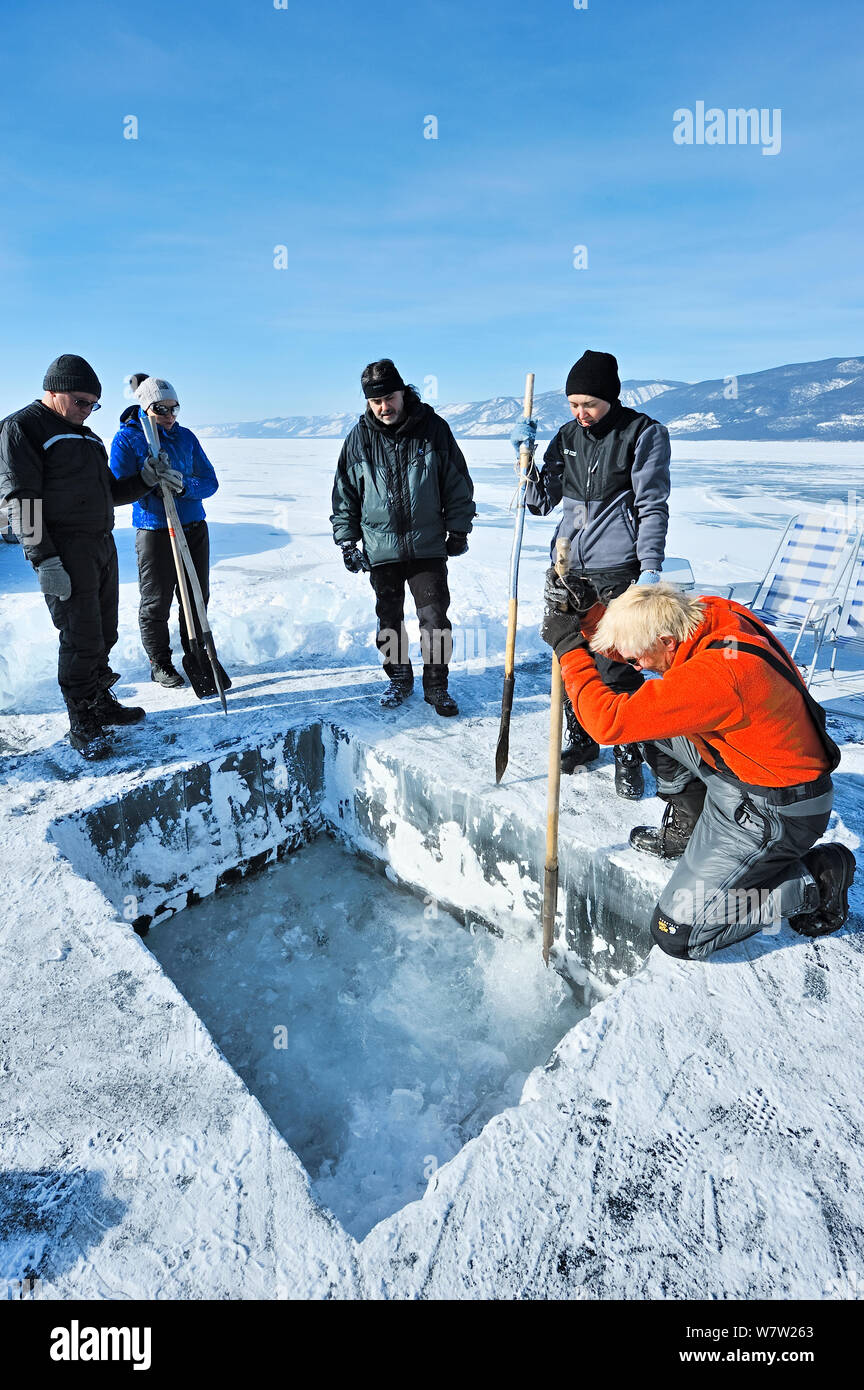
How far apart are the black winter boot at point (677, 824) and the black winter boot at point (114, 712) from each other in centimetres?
279

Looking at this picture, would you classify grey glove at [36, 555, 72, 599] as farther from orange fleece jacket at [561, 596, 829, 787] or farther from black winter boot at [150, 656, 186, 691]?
orange fleece jacket at [561, 596, 829, 787]

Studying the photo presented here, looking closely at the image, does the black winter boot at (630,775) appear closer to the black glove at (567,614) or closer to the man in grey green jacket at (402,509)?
the black glove at (567,614)

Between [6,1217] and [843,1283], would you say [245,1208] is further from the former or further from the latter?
[843,1283]

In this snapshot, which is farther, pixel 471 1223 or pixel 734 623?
pixel 734 623

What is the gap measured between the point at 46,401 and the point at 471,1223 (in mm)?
3699

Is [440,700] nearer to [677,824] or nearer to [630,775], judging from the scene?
[630,775]

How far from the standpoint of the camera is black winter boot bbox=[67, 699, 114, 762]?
3.45 metres

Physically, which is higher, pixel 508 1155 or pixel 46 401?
pixel 46 401

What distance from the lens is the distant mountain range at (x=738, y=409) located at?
5334cm

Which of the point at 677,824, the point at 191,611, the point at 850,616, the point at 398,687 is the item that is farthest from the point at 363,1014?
the point at 850,616

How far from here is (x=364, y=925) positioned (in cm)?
347

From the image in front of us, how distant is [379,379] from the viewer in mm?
3340

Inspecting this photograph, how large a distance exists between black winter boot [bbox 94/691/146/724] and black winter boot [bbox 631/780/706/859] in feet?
9.16
